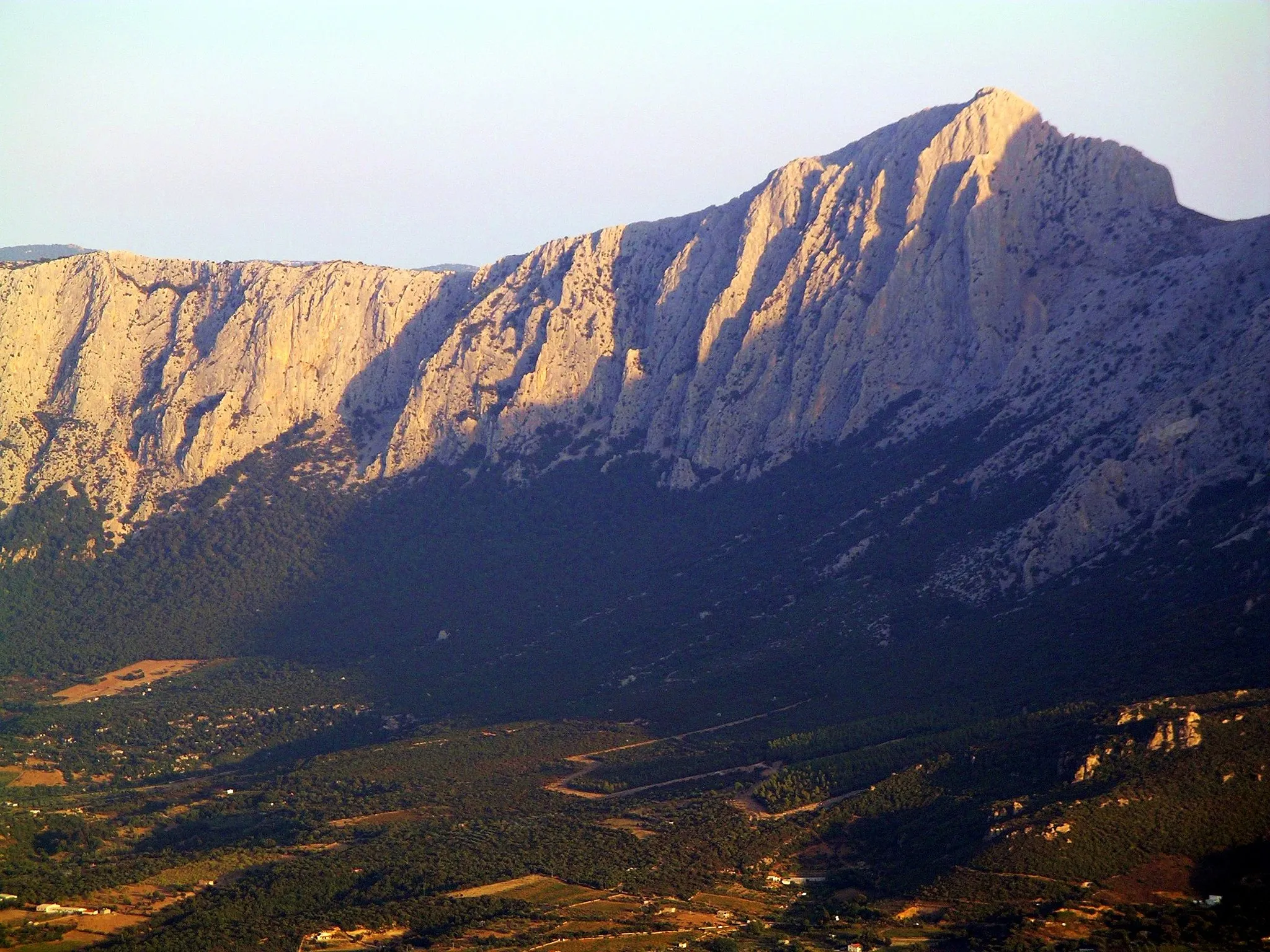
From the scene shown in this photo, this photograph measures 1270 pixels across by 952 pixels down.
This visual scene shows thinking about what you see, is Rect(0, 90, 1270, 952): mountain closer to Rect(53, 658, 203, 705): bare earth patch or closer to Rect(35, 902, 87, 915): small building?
Rect(35, 902, 87, 915): small building

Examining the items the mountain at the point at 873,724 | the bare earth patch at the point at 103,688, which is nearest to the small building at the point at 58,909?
the mountain at the point at 873,724

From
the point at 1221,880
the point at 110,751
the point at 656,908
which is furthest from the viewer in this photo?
the point at 110,751

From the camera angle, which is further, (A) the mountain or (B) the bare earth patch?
(B) the bare earth patch

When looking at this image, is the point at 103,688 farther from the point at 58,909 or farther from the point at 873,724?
the point at 873,724

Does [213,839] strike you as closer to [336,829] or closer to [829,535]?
[336,829]

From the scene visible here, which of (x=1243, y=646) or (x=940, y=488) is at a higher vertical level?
(x=940, y=488)

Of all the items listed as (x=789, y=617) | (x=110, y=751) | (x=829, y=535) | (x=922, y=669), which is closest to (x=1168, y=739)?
(x=922, y=669)

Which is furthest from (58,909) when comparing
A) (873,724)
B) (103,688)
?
(103,688)

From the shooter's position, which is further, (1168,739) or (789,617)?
(789,617)

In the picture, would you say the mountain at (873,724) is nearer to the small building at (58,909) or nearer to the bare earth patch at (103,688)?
the small building at (58,909)

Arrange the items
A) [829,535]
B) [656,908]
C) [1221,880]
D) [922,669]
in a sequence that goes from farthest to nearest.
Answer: [829,535] → [922,669] → [656,908] → [1221,880]

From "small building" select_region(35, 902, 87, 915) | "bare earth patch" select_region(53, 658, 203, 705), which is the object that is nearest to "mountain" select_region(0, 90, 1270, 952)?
"small building" select_region(35, 902, 87, 915)
